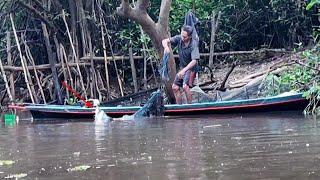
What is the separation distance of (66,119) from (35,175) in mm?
7971

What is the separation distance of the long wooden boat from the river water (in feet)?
7.12

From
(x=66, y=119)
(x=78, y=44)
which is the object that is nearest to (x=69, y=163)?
(x=66, y=119)

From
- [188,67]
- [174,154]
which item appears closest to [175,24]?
[188,67]

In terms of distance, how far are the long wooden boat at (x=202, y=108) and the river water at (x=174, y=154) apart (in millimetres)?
2171

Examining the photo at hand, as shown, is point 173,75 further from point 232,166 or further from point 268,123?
point 232,166

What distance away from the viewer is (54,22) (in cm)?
1620

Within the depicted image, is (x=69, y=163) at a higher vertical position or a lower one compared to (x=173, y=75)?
lower

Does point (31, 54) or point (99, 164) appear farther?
point (31, 54)

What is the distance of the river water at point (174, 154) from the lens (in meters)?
4.09

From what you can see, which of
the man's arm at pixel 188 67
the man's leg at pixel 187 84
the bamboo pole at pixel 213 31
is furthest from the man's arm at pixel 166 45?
the bamboo pole at pixel 213 31

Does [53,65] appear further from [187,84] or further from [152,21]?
[187,84]

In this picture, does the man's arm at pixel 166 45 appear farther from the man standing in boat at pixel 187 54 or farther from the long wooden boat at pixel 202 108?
the long wooden boat at pixel 202 108

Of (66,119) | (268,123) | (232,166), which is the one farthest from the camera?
(66,119)

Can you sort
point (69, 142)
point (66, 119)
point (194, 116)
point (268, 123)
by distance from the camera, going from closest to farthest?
point (69, 142)
point (268, 123)
point (194, 116)
point (66, 119)
